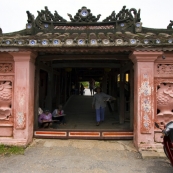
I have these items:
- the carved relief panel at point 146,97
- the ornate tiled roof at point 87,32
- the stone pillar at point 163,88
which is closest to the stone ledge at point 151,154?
the stone pillar at point 163,88

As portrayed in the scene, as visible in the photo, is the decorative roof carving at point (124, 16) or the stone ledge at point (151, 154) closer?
the stone ledge at point (151, 154)

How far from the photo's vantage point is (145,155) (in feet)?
15.7

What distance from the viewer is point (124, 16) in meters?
6.60

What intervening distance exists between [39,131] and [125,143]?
2.72m

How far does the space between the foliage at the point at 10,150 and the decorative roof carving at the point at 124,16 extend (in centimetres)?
507

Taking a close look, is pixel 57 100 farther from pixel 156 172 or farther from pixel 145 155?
pixel 156 172

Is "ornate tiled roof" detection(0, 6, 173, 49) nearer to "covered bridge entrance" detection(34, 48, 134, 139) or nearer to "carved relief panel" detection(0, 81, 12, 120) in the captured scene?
"covered bridge entrance" detection(34, 48, 134, 139)

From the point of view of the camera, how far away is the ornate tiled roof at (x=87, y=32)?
15.9ft

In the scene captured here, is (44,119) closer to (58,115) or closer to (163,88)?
(58,115)

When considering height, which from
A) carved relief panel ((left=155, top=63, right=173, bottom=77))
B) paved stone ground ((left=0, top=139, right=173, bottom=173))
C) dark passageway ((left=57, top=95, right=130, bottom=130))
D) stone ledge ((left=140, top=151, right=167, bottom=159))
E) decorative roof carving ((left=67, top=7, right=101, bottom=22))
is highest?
decorative roof carving ((left=67, top=7, right=101, bottom=22))

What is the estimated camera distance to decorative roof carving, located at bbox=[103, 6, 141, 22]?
20.5 ft

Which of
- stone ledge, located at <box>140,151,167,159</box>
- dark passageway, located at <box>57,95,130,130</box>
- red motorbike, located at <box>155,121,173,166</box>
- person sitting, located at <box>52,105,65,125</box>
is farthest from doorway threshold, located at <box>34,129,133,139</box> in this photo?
red motorbike, located at <box>155,121,173,166</box>

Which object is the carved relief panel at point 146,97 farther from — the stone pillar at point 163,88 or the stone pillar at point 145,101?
the stone pillar at point 163,88

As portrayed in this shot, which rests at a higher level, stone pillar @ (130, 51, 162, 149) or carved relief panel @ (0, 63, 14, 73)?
carved relief panel @ (0, 63, 14, 73)
